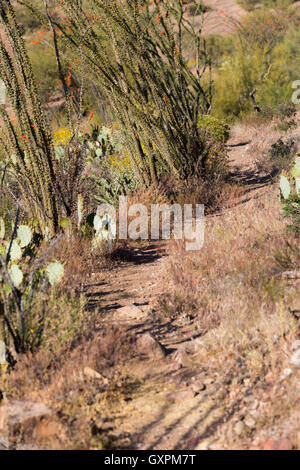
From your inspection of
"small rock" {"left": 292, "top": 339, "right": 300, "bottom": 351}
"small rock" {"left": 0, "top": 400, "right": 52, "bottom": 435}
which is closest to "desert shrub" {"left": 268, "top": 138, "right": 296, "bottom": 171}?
"small rock" {"left": 292, "top": 339, "right": 300, "bottom": 351}

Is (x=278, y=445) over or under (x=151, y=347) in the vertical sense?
under

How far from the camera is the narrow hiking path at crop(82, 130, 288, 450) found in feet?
Result: 8.12

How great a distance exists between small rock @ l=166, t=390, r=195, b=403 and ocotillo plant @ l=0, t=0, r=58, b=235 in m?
2.62

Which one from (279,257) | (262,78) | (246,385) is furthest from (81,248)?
(262,78)

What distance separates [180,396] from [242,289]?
99 cm

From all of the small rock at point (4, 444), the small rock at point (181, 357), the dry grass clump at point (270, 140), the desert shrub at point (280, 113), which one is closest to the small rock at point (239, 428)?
the small rock at point (181, 357)

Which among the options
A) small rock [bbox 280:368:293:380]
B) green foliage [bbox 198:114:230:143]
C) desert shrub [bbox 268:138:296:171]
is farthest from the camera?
green foliage [bbox 198:114:230:143]

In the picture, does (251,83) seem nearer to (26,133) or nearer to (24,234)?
(26,133)

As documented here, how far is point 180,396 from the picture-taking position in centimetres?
278

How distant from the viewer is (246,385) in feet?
9.02

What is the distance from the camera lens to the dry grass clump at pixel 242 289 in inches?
116

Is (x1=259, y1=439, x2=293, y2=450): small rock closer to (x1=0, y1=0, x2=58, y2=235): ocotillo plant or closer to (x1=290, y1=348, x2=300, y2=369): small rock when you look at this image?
(x1=290, y1=348, x2=300, y2=369): small rock

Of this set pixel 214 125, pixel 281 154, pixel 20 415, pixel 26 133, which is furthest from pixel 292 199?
pixel 214 125

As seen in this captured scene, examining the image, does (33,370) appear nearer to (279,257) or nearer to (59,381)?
(59,381)
